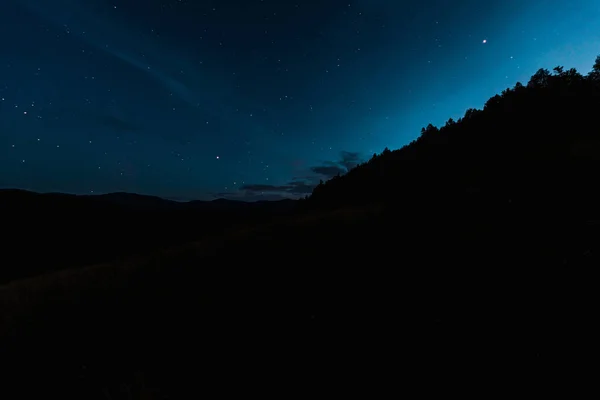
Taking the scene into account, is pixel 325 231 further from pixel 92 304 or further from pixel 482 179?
pixel 482 179

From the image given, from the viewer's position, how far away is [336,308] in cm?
395

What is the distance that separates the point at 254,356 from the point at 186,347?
1043mm

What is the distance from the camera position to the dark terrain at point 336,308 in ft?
8.93

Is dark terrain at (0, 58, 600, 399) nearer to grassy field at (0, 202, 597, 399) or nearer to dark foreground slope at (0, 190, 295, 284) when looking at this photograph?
grassy field at (0, 202, 597, 399)

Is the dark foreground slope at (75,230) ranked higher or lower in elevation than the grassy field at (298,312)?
Answer: higher

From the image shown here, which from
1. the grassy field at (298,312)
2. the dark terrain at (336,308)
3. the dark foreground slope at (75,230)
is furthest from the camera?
the dark foreground slope at (75,230)

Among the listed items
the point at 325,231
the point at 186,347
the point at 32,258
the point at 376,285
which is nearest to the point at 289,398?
the point at 186,347

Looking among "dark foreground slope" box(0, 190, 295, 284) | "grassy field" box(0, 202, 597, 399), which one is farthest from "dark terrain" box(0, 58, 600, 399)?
"dark foreground slope" box(0, 190, 295, 284)

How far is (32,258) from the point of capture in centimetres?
2856

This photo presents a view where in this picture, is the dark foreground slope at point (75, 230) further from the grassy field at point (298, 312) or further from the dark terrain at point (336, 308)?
the grassy field at point (298, 312)

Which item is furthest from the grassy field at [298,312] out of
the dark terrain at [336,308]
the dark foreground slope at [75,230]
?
the dark foreground slope at [75,230]

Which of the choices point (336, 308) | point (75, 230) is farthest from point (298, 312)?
point (75, 230)

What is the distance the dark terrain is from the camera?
2.72 m

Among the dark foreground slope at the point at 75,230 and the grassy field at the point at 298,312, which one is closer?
the grassy field at the point at 298,312
